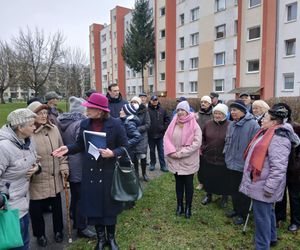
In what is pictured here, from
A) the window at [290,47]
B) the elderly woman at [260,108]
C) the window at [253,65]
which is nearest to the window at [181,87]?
the window at [253,65]

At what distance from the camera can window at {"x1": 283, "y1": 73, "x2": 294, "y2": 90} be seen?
74.5ft

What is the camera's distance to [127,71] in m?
47.5

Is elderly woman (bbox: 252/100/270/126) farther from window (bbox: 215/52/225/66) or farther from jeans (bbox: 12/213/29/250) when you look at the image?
window (bbox: 215/52/225/66)

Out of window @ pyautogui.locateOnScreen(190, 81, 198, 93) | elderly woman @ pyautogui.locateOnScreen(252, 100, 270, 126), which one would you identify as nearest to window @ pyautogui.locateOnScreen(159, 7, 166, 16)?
window @ pyautogui.locateOnScreen(190, 81, 198, 93)

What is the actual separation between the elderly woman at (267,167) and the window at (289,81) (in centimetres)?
2210

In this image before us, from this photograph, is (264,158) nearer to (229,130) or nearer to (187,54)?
(229,130)

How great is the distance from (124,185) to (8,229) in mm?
1294

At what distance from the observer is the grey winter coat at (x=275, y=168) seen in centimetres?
300

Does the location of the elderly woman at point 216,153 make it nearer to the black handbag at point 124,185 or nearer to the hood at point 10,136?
the black handbag at point 124,185

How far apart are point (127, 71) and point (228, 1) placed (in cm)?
2377

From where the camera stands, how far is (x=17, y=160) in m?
2.76

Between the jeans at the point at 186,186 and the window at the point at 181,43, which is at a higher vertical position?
the window at the point at 181,43

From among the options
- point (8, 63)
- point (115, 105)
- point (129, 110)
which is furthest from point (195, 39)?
point (129, 110)

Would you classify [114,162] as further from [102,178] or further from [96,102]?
[96,102]
